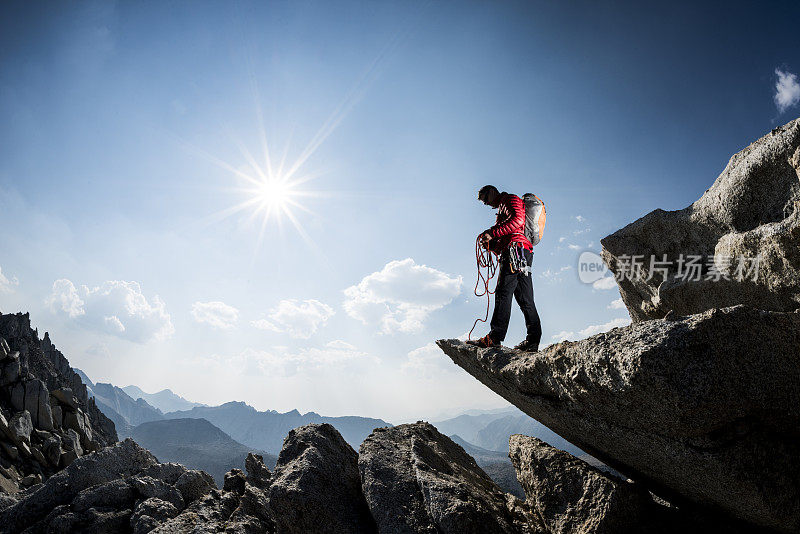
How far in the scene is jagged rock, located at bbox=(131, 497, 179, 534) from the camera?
10344mm

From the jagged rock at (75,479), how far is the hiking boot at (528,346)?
43.6ft

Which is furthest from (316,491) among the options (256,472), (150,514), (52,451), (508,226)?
(52,451)

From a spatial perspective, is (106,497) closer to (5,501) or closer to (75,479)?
(75,479)

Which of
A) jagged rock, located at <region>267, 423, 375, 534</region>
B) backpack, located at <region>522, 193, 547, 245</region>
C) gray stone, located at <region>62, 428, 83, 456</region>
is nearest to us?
jagged rock, located at <region>267, 423, 375, 534</region>

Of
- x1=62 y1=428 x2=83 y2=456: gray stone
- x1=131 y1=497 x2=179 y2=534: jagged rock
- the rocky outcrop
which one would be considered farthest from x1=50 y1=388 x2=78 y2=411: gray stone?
x1=131 y1=497 x2=179 y2=534: jagged rock

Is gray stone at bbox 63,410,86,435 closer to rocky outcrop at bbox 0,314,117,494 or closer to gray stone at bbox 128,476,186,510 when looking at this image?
rocky outcrop at bbox 0,314,117,494

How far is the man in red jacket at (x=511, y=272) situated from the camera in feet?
30.1

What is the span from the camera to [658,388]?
15.7 ft

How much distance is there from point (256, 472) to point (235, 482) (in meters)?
1.67

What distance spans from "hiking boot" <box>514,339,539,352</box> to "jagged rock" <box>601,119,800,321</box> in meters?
3.96

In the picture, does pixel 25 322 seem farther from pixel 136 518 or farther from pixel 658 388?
pixel 658 388

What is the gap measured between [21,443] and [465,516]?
53457 mm

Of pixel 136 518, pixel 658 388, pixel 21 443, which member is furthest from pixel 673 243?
pixel 21 443

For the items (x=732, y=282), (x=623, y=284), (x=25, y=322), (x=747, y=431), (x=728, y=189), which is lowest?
(x=747, y=431)
